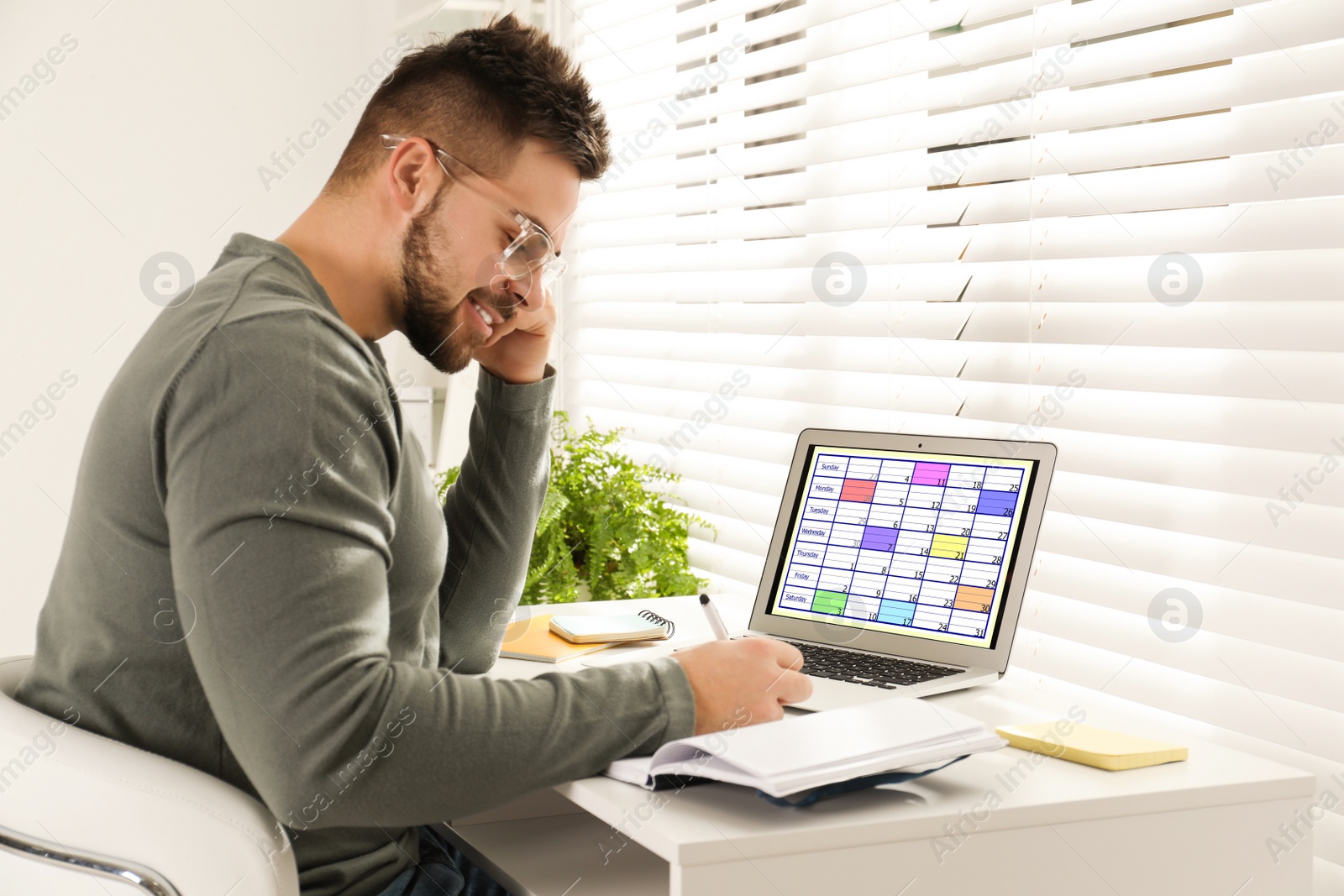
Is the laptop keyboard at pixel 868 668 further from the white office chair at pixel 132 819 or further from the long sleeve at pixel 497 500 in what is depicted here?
the white office chair at pixel 132 819

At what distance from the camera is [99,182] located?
Result: 9.12 feet

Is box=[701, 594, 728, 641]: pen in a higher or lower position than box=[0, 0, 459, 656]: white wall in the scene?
lower

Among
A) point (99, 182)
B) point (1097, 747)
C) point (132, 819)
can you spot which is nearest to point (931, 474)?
point (1097, 747)

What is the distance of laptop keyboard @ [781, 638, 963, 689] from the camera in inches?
49.0

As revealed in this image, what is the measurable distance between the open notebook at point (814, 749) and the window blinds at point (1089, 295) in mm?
496

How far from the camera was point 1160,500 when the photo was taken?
1354 mm

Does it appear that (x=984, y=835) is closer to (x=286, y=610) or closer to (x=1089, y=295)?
(x=286, y=610)

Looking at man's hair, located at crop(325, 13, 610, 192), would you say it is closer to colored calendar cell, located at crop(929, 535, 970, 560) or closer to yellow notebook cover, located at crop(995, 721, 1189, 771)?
colored calendar cell, located at crop(929, 535, 970, 560)

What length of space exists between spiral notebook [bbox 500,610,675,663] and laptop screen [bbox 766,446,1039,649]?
0.21 meters

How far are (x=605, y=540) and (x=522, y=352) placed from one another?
79 cm

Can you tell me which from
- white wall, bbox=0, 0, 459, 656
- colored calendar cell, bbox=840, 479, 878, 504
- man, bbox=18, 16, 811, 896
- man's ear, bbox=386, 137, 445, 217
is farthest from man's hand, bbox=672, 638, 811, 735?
white wall, bbox=0, 0, 459, 656

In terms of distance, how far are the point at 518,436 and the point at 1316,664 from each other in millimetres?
969

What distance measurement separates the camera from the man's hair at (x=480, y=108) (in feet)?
3.94

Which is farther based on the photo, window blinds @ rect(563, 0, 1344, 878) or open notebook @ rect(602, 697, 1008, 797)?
window blinds @ rect(563, 0, 1344, 878)
